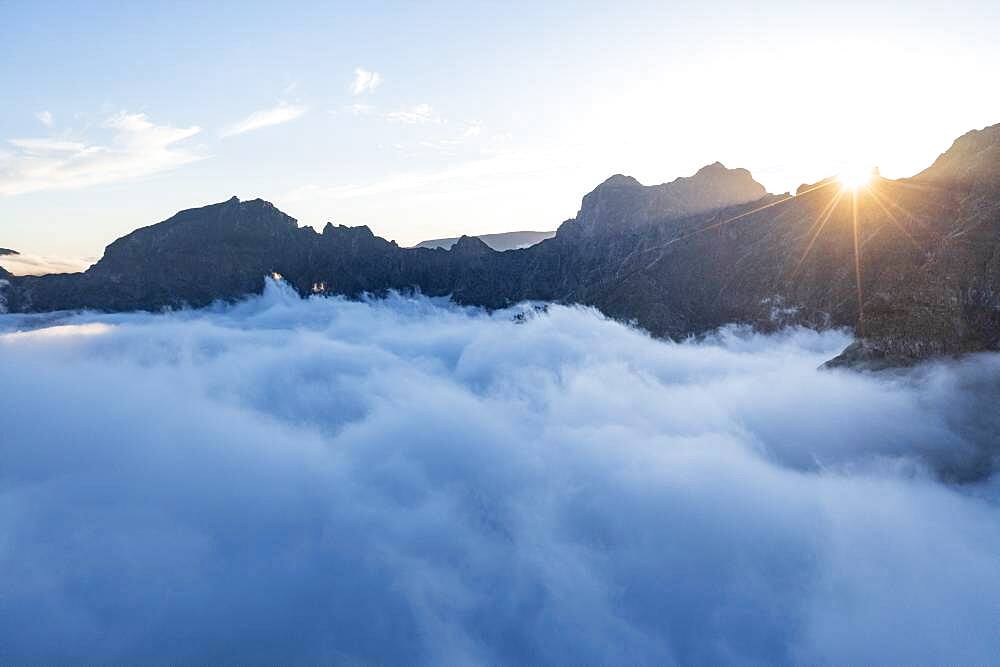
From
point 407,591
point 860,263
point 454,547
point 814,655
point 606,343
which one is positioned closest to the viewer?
point 814,655

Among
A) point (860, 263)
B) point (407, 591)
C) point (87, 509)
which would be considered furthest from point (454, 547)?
point (860, 263)

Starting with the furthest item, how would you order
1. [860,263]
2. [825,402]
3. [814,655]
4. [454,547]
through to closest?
[860,263] < [825,402] < [454,547] < [814,655]

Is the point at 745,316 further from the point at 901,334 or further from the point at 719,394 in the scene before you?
the point at 901,334

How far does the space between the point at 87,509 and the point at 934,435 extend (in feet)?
468

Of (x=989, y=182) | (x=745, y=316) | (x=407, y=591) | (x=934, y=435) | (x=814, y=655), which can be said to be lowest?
(x=814, y=655)

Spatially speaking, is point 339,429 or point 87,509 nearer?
point 87,509

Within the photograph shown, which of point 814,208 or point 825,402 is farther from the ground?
point 814,208

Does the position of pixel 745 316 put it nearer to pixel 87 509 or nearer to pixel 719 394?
pixel 719 394

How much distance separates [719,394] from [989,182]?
70.0 metres

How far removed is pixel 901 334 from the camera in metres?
90.6

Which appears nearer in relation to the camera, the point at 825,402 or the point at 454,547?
the point at 454,547

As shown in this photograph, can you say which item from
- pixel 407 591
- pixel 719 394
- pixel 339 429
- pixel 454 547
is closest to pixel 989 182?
pixel 719 394

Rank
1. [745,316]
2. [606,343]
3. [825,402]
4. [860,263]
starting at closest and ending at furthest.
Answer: [825,402] → [860,263] → [745,316] → [606,343]

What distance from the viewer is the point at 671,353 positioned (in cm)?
17150
